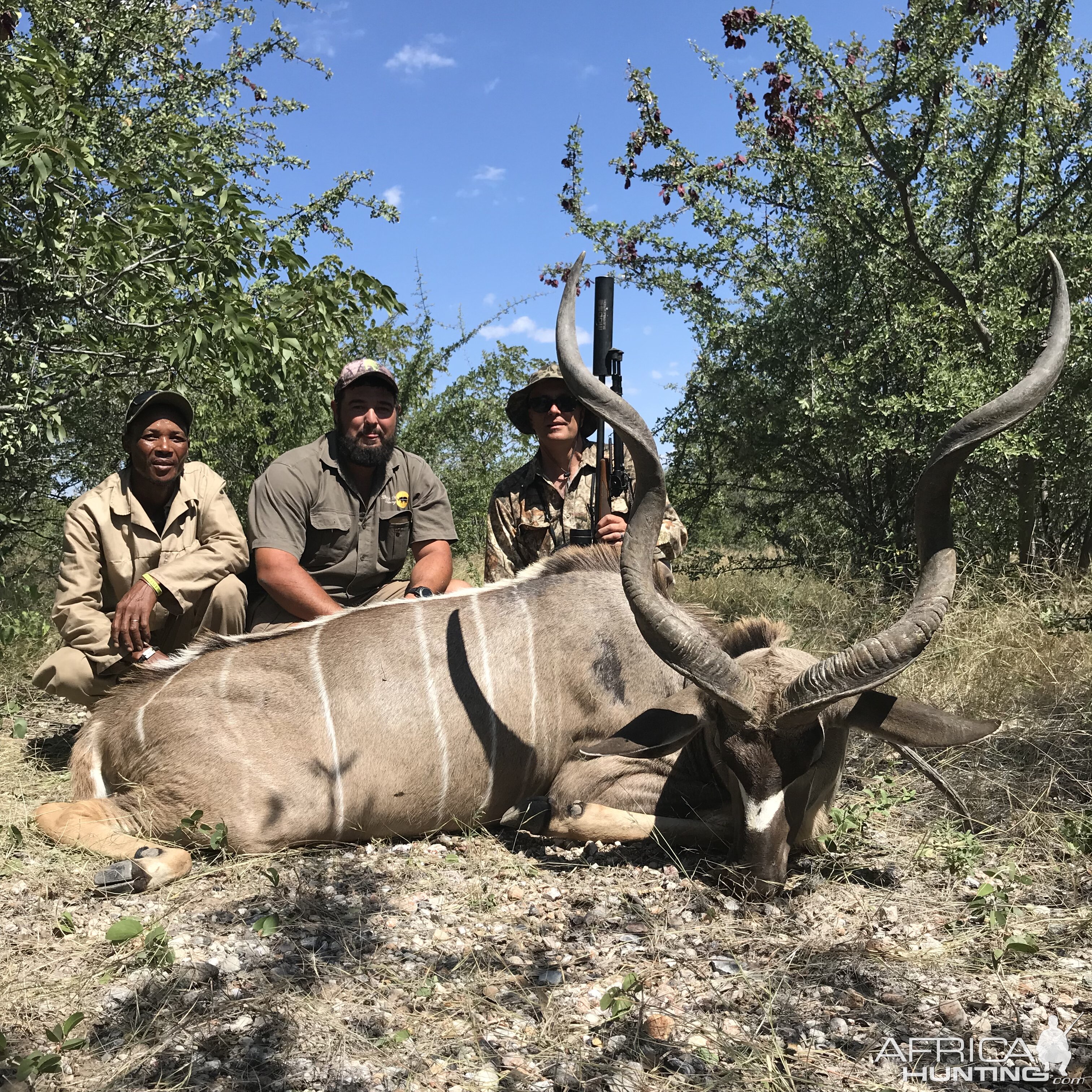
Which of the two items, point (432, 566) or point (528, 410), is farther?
point (528, 410)

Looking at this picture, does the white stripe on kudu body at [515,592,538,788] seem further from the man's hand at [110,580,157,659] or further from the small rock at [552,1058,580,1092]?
the man's hand at [110,580,157,659]

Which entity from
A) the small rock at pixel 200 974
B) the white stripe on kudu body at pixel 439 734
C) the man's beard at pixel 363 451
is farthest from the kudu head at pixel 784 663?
the man's beard at pixel 363 451

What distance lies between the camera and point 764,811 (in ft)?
9.79

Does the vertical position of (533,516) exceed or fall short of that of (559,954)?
it exceeds it

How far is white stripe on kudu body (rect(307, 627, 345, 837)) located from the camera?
3.45m

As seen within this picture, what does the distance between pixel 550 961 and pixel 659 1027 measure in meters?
0.48

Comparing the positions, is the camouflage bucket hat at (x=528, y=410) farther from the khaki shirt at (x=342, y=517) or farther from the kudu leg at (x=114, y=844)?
the kudu leg at (x=114, y=844)

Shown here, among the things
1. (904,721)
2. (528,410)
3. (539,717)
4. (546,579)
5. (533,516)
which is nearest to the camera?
(904,721)

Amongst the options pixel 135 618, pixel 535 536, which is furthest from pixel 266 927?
pixel 535 536

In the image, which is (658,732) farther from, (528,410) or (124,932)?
(528,410)

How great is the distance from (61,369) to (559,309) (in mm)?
3289

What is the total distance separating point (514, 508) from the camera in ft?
18.2

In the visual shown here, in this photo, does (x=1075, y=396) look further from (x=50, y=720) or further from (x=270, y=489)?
(x=50, y=720)

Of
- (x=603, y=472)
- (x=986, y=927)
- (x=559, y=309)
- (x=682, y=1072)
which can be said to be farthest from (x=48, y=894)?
(x=603, y=472)
